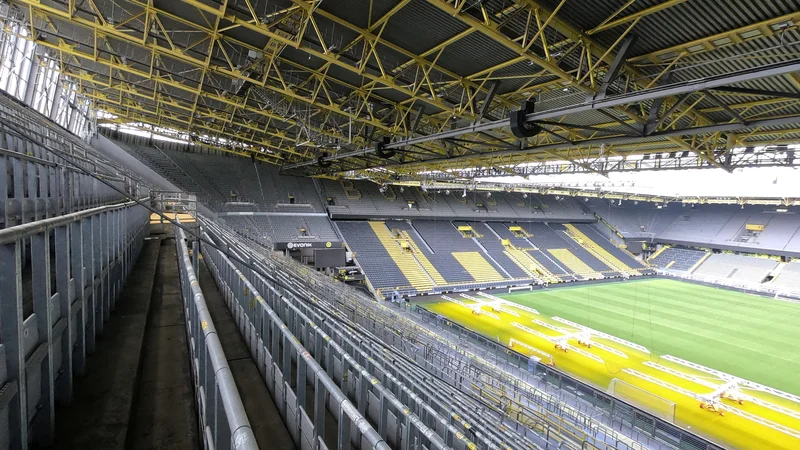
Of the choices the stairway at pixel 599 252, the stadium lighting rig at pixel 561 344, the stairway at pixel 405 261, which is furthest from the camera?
the stairway at pixel 599 252

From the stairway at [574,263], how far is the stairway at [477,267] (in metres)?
9.19

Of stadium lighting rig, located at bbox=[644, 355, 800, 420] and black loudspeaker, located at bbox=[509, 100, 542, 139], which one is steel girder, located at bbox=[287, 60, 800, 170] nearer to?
black loudspeaker, located at bbox=[509, 100, 542, 139]

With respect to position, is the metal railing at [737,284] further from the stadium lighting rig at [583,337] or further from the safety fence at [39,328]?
the safety fence at [39,328]

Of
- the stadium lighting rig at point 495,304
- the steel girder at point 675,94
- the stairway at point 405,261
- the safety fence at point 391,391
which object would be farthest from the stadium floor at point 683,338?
the steel girder at point 675,94

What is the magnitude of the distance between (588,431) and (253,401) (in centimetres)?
957

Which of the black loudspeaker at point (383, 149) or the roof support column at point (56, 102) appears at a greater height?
the roof support column at point (56, 102)

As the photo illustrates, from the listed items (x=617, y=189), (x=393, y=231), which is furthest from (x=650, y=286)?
(x=393, y=231)

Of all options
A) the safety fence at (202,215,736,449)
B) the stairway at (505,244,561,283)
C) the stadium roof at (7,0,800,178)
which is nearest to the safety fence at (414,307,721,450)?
the safety fence at (202,215,736,449)

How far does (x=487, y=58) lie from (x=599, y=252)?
3943 centimetres

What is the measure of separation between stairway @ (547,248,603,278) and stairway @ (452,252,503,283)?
919 centimetres

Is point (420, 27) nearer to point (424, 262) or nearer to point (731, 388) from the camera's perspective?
point (731, 388)

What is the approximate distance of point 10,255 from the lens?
225 cm

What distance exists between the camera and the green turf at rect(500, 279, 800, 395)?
18.0 metres

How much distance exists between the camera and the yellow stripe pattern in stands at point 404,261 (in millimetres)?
29172
